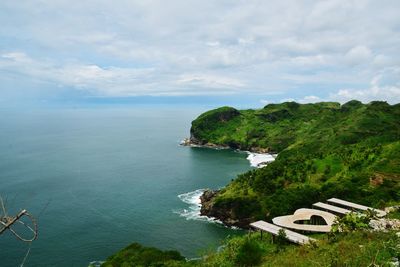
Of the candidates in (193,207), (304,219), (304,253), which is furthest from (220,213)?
(304,253)

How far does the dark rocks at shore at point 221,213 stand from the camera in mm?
90438

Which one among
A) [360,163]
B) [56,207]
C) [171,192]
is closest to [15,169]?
[56,207]

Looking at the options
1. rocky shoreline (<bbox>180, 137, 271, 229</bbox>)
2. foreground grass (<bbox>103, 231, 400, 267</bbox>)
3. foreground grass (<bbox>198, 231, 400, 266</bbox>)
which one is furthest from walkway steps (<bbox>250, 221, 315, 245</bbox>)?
rocky shoreline (<bbox>180, 137, 271, 229</bbox>)

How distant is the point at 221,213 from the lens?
96375mm

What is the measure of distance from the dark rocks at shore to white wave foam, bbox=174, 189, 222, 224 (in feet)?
5.14

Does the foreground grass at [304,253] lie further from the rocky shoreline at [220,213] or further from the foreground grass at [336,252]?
the rocky shoreline at [220,213]

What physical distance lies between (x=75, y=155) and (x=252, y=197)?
12323 cm

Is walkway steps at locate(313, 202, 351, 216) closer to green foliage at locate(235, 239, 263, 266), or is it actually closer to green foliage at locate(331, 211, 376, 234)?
green foliage at locate(331, 211, 376, 234)

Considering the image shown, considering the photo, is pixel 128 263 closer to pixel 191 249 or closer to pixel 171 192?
pixel 191 249

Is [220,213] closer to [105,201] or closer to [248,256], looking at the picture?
[105,201]

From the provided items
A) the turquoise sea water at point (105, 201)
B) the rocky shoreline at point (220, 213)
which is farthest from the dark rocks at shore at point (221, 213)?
the turquoise sea water at point (105, 201)

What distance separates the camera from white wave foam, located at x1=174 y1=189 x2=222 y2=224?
94.4 metres

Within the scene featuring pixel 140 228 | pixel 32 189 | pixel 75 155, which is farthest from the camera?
pixel 75 155

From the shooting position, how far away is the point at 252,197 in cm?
9631
